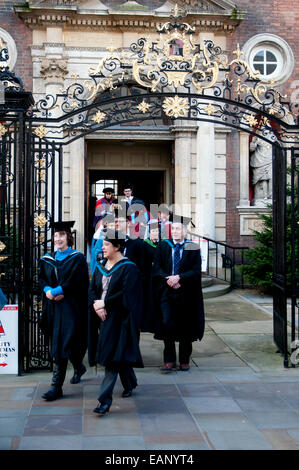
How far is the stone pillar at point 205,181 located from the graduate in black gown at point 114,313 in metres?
8.81

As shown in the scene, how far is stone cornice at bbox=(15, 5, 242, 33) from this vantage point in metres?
13.5

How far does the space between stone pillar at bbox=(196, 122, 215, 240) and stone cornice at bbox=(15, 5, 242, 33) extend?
2.57 m

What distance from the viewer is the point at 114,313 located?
5.29 meters

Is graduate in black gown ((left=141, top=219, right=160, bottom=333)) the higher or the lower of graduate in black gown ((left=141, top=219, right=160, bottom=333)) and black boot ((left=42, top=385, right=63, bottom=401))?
the higher

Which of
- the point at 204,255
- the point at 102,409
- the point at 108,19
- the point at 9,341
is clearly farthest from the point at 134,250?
the point at 108,19

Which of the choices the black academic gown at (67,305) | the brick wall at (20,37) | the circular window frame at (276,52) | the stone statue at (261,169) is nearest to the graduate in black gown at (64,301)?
the black academic gown at (67,305)

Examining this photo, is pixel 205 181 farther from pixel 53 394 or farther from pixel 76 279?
pixel 53 394

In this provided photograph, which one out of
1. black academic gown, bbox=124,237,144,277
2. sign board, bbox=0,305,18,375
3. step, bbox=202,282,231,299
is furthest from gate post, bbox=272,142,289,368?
step, bbox=202,282,231,299

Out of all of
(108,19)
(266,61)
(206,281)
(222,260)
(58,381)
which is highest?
(108,19)

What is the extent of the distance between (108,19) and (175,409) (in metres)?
11.0

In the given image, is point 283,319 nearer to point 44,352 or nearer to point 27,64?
point 44,352

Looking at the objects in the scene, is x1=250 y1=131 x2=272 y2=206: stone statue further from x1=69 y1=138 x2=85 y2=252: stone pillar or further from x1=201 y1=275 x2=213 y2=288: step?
x1=69 y1=138 x2=85 y2=252: stone pillar
